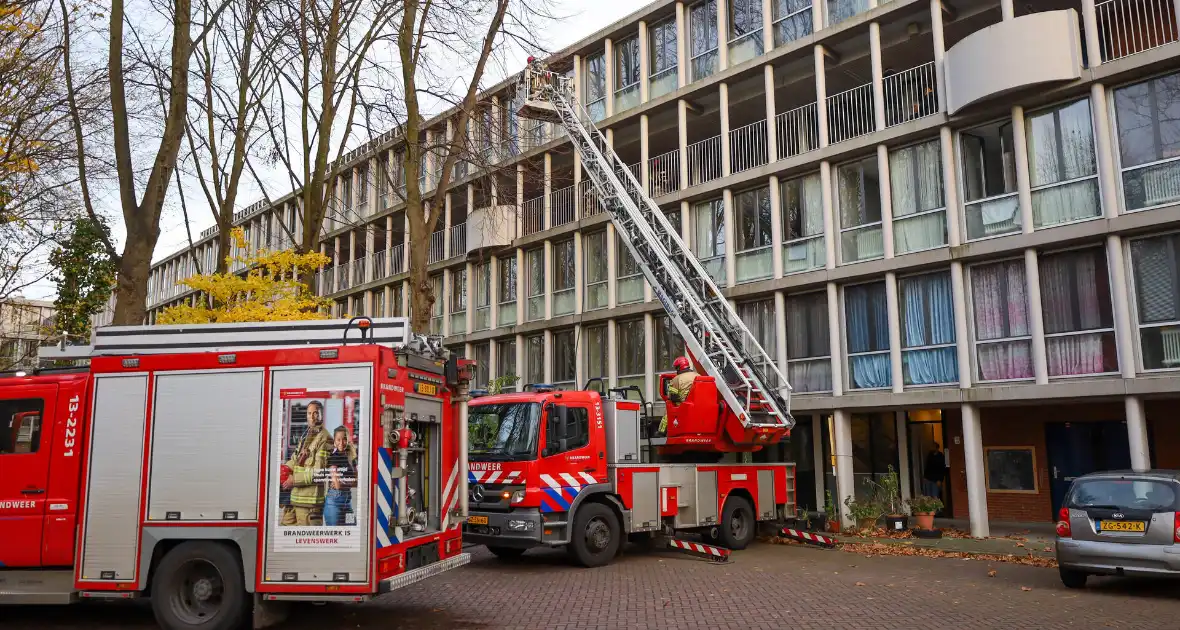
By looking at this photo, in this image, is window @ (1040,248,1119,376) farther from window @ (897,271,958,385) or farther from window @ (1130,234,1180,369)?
window @ (897,271,958,385)

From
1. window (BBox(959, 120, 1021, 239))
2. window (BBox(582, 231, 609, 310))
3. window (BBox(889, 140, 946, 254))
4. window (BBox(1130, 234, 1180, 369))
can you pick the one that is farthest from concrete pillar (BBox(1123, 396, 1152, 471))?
window (BBox(582, 231, 609, 310))

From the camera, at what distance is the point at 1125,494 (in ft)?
34.7

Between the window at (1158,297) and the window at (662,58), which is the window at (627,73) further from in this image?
the window at (1158,297)

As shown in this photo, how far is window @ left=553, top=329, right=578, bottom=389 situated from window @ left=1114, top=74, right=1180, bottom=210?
50.2ft

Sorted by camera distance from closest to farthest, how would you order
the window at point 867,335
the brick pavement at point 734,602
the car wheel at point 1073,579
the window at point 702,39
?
1. the brick pavement at point 734,602
2. the car wheel at point 1073,579
3. the window at point 867,335
4. the window at point 702,39

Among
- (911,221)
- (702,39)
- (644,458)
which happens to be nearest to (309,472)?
(644,458)

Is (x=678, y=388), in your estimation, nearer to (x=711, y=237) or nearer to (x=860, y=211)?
(x=860, y=211)

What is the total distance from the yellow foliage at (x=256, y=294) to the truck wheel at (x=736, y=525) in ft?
29.6

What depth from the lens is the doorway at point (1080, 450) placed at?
17875mm

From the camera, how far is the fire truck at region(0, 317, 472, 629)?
26.5 feet

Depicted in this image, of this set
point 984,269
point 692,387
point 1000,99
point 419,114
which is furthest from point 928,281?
point 419,114

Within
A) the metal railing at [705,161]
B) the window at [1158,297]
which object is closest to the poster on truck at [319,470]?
the window at [1158,297]

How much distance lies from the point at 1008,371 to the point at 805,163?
21.1 ft

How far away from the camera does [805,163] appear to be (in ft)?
66.1
